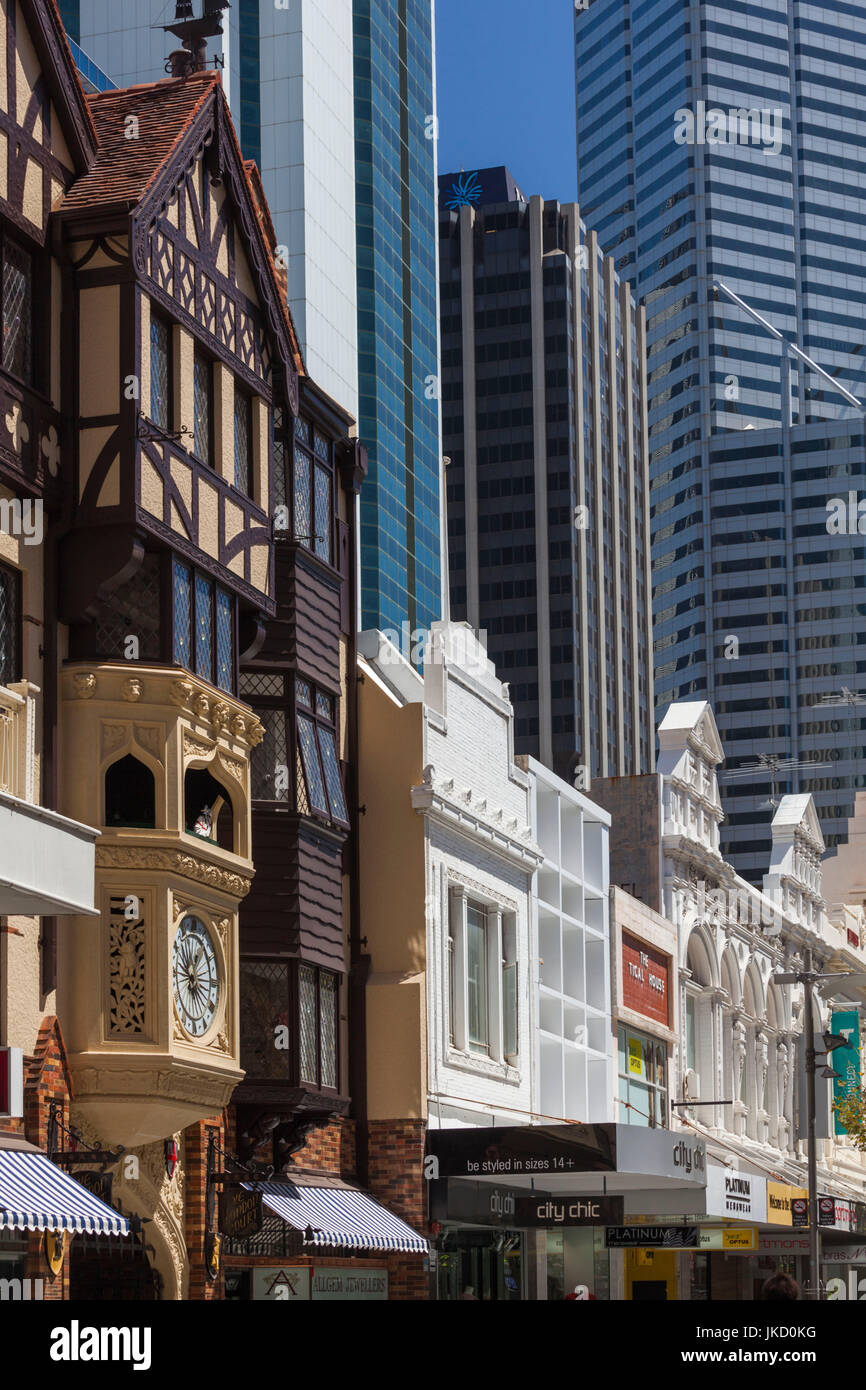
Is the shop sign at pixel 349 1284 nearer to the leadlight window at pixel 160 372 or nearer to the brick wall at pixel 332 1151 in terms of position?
the brick wall at pixel 332 1151

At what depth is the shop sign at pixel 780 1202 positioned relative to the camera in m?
41.4

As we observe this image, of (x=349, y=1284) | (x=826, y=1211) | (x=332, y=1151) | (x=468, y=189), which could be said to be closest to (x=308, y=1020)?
(x=332, y=1151)

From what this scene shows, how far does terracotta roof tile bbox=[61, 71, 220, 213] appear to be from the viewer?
26.1 meters

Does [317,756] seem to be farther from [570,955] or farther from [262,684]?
[570,955]

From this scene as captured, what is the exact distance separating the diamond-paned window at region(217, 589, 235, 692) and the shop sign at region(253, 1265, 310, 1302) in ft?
28.0

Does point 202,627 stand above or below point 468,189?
below

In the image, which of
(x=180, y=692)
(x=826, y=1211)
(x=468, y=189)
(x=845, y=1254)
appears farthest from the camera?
(x=468, y=189)

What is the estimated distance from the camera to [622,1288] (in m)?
45.8

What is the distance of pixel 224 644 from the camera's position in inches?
1095

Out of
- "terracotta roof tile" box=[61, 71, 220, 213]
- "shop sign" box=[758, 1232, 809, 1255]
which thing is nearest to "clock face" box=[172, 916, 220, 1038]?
"terracotta roof tile" box=[61, 71, 220, 213]

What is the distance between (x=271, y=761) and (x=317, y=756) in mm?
1279

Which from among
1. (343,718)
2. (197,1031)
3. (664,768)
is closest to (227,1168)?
(197,1031)

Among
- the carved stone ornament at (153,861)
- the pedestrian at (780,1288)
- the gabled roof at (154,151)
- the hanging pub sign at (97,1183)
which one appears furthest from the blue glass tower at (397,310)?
the pedestrian at (780,1288)

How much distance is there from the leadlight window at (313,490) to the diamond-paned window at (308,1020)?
6.36m
